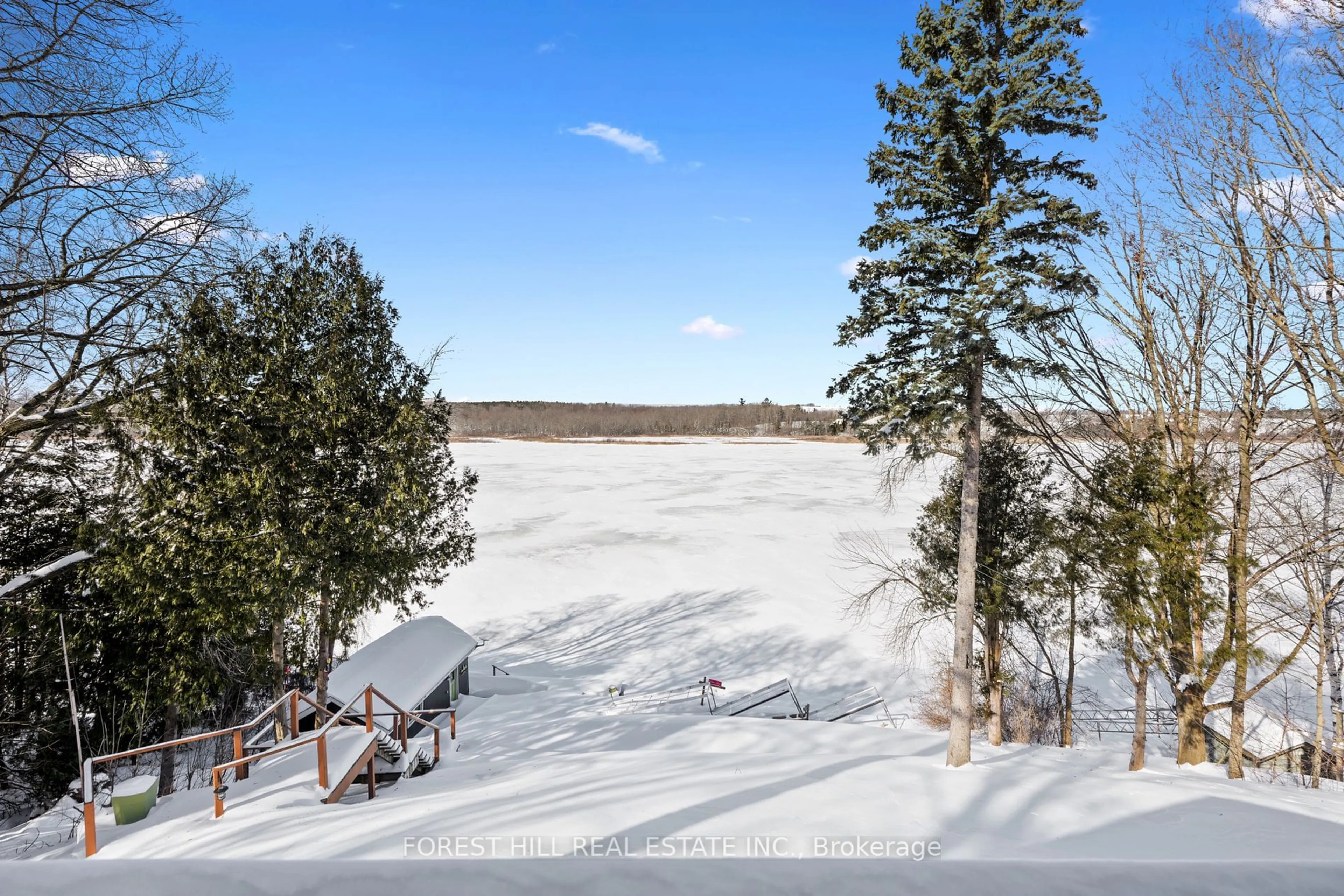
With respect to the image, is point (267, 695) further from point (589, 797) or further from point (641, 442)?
A: point (641, 442)

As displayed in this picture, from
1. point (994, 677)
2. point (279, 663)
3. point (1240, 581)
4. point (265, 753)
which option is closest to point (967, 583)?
point (1240, 581)

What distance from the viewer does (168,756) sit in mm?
12609

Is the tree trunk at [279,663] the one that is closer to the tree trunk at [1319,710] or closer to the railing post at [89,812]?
the railing post at [89,812]

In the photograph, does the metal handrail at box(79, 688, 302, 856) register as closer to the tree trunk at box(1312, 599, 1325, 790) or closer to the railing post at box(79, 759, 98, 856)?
the railing post at box(79, 759, 98, 856)

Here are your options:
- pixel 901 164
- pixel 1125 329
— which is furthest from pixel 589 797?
pixel 1125 329

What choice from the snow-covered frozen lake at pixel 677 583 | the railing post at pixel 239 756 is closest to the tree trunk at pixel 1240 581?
the snow-covered frozen lake at pixel 677 583

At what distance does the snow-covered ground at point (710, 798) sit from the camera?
2533mm

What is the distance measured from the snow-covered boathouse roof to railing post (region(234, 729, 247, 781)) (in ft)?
14.6

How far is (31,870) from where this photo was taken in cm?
239

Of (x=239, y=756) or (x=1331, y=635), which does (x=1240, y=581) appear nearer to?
(x=1331, y=635)

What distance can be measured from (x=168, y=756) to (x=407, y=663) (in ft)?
15.4

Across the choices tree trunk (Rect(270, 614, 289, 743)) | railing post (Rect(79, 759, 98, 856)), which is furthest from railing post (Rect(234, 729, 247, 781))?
tree trunk (Rect(270, 614, 289, 743))

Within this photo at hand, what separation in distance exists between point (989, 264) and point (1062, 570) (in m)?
7.83

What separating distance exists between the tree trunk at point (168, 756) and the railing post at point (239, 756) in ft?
17.3
